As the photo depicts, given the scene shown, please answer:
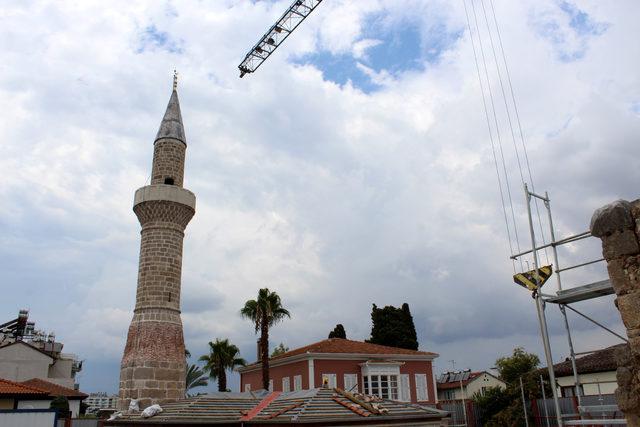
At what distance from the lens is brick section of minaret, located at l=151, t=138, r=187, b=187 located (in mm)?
20516

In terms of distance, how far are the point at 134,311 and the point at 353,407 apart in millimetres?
9418

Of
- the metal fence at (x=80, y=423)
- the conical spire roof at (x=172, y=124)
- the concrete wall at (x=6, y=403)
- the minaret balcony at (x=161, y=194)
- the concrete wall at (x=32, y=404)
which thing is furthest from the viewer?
the metal fence at (x=80, y=423)

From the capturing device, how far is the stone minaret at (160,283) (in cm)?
1731

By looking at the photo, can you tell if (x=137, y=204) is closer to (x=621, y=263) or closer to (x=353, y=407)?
(x=353, y=407)

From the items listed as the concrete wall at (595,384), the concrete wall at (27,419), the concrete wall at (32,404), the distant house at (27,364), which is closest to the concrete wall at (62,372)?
the distant house at (27,364)

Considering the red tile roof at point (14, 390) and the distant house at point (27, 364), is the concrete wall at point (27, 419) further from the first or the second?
the distant house at point (27, 364)

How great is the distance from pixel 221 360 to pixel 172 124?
21.1 metres

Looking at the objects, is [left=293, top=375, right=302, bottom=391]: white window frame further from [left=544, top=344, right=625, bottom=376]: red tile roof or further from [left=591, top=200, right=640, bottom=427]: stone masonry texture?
[left=591, top=200, right=640, bottom=427]: stone masonry texture

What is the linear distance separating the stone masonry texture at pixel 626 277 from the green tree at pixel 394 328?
122 feet

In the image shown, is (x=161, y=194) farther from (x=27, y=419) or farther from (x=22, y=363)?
(x=22, y=363)

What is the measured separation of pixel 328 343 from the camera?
1182 inches

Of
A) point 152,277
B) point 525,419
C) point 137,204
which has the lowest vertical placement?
point 525,419

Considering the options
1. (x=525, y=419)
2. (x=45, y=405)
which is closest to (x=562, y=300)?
(x=525, y=419)

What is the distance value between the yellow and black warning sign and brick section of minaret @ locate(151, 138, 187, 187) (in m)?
15.0
